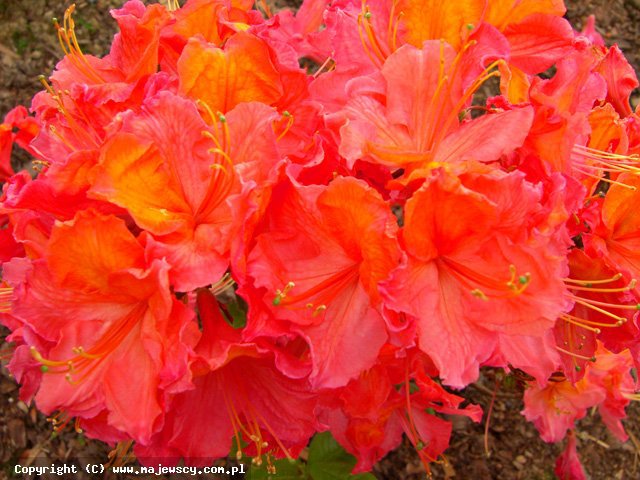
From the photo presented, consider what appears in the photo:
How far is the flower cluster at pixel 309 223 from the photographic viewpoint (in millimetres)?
1179

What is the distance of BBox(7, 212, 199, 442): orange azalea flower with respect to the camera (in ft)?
3.87

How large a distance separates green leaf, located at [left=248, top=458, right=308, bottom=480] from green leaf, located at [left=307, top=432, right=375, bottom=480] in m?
0.05

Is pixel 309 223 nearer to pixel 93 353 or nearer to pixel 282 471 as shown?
pixel 93 353

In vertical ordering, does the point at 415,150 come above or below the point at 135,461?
above

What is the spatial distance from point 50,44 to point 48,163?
1.82 metres

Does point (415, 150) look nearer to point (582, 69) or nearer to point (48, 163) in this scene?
point (582, 69)

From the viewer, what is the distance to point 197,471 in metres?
2.41

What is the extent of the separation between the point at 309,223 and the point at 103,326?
424 millimetres

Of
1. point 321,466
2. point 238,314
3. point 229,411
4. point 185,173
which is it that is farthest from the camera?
point 321,466

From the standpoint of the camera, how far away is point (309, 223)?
125 cm

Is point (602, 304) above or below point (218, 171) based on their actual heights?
below

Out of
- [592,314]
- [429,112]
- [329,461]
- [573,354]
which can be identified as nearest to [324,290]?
[429,112]

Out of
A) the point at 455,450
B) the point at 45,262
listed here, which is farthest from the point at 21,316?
the point at 455,450

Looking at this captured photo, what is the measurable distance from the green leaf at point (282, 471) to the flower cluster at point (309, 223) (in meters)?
0.54
